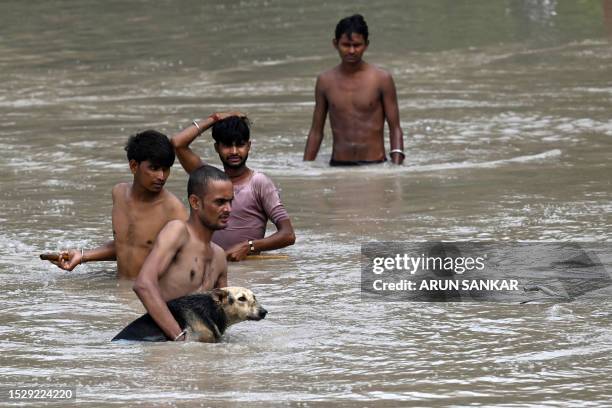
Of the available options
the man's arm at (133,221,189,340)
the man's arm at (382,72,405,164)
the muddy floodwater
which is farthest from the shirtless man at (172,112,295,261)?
the man's arm at (382,72,405,164)

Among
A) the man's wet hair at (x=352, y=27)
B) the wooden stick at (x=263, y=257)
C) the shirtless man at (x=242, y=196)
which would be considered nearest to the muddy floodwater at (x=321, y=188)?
the wooden stick at (x=263, y=257)

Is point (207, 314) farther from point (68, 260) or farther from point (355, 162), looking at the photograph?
point (355, 162)

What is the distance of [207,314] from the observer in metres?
6.62

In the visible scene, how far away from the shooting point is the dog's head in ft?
21.5

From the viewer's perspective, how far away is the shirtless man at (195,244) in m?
6.89

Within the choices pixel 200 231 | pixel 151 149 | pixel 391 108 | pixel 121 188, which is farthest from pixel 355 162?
pixel 200 231

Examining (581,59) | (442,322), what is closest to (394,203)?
(442,322)

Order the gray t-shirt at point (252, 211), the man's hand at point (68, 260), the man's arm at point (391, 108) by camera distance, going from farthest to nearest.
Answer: the man's arm at point (391, 108)
the gray t-shirt at point (252, 211)
the man's hand at point (68, 260)

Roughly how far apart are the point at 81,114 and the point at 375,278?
23.2ft

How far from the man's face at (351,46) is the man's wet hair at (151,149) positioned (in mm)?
4058

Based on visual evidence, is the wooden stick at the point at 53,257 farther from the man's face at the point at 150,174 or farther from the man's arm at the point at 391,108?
the man's arm at the point at 391,108

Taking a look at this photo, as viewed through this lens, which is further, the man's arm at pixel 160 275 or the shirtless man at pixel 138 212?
the shirtless man at pixel 138 212

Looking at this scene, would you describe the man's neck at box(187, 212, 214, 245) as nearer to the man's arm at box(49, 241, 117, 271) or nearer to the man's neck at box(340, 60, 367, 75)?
the man's arm at box(49, 241, 117, 271)

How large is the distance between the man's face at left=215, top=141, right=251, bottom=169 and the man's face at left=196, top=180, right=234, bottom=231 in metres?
1.46
